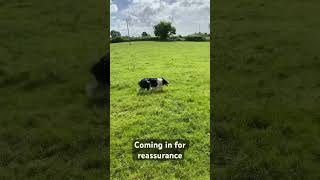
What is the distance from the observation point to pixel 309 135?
→ 452 inches

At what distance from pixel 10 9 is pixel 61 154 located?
43651 mm

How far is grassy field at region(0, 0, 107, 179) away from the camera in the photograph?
10117 millimetres

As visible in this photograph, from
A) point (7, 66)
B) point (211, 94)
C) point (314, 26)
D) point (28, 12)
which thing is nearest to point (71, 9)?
point (28, 12)

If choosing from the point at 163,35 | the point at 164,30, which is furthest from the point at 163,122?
the point at 164,30

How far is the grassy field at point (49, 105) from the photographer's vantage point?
1012 cm

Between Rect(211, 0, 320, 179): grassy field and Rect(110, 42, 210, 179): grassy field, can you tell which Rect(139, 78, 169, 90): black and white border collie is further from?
Rect(211, 0, 320, 179): grassy field

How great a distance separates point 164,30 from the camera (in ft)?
216

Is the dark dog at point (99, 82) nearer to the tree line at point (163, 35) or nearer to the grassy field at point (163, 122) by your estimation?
the grassy field at point (163, 122)

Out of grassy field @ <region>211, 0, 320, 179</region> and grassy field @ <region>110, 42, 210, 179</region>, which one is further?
grassy field @ <region>211, 0, 320, 179</region>

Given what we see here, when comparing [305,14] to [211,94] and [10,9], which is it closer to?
[211,94]

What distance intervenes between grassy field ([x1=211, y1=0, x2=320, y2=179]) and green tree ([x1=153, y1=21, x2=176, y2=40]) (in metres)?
30.7

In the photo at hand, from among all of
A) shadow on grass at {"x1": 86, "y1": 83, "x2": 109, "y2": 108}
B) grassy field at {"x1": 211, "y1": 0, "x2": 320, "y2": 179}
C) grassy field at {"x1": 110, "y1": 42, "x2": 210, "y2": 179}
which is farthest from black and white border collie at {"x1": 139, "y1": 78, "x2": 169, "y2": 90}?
grassy field at {"x1": 211, "y1": 0, "x2": 320, "y2": 179}

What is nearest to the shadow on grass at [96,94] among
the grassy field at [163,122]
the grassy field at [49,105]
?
the grassy field at [49,105]

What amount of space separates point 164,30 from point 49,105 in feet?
167
